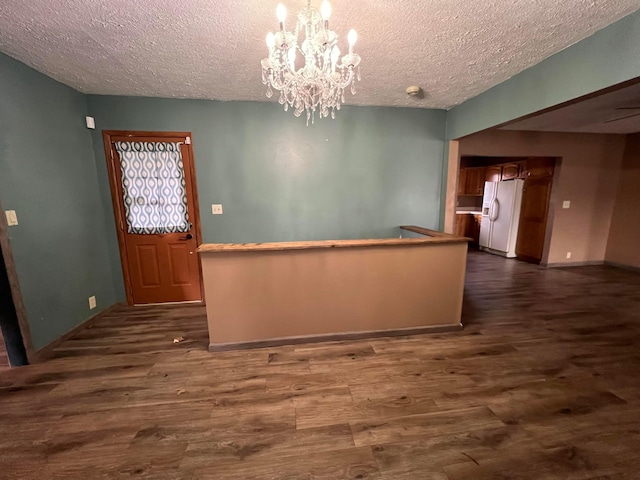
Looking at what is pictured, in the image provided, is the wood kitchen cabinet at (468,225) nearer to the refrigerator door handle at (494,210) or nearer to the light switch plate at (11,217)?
the refrigerator door handle at (494,210)

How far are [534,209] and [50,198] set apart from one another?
298 inches

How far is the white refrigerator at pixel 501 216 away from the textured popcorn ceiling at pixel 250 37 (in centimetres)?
369

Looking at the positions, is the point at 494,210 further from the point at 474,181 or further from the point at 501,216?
the point at 474,181

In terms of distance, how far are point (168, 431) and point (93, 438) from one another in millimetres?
427

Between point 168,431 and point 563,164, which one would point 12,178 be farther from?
point 563,164

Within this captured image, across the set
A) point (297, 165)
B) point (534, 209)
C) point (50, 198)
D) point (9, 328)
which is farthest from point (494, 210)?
point (9, 328)

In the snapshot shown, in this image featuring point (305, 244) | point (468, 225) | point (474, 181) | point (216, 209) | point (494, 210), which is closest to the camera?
point (305, 244)

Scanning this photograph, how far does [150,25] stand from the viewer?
1738 mm

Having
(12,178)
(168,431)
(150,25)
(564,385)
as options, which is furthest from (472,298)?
(12,178)

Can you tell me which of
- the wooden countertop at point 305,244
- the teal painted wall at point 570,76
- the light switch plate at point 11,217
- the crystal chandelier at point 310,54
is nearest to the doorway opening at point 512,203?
the teal painted wall at point 570,76

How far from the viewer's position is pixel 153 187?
320 centimetres

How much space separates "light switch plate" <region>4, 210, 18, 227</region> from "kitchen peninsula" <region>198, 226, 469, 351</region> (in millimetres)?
1561

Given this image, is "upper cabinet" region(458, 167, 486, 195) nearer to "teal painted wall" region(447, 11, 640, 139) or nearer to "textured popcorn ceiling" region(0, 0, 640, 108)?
"teal painted wall" region(447, 11, 640, 139)

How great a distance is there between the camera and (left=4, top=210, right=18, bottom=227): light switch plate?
6.71 feet
